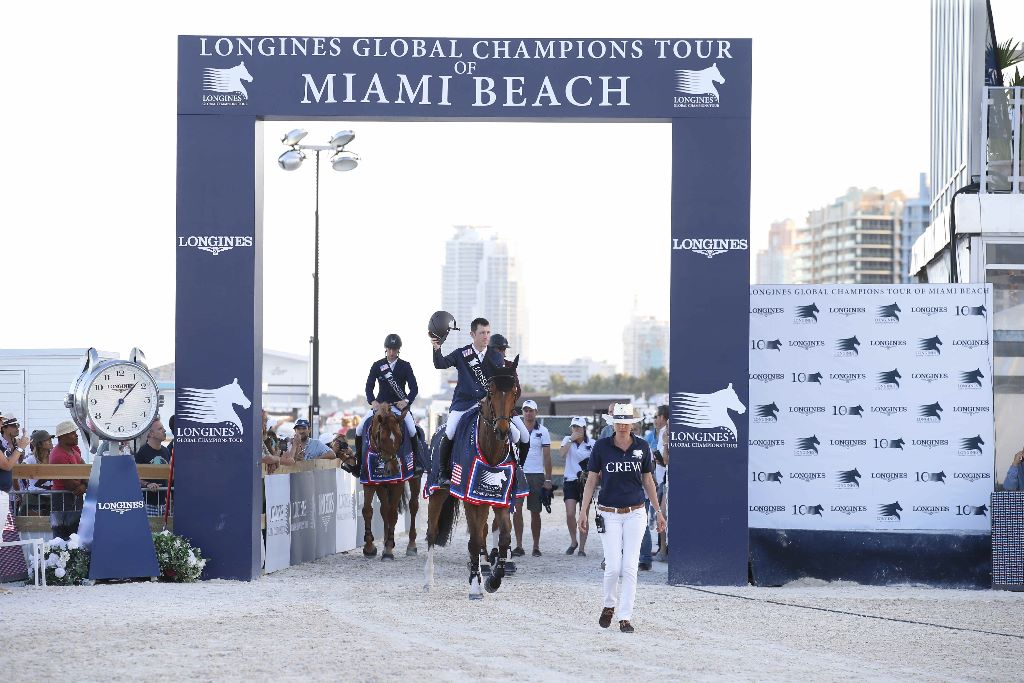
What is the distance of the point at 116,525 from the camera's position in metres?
13.5

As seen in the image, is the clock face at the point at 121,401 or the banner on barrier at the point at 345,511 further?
the banner on barrier at the point at 345,511

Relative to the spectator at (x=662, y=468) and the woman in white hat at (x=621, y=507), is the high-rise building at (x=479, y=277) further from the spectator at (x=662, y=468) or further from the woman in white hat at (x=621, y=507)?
the woman in white hat at (x=621, y=507)

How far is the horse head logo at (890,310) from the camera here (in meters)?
14.4

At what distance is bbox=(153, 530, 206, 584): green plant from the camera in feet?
45.0

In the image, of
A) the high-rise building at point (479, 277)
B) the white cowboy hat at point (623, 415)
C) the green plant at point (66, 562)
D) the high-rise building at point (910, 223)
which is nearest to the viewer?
the white cowboy hat at point (623, 415)

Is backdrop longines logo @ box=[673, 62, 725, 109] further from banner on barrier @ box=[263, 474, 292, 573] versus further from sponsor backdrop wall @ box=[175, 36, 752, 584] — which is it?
banner on barrier @ box=[263, 474, 292, 573]

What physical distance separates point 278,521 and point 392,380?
232cm

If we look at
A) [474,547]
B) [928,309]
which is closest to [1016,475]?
[928,309]

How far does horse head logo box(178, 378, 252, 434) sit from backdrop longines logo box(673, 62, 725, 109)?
5.54 meters

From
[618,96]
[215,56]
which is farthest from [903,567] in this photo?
[215,56]

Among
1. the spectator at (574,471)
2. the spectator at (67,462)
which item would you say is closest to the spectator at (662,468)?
the spectator at (574,471)

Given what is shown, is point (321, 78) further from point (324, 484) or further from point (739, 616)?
point (739, 616)

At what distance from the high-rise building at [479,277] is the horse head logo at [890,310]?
98.8 metres

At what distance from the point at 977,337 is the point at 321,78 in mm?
7550
